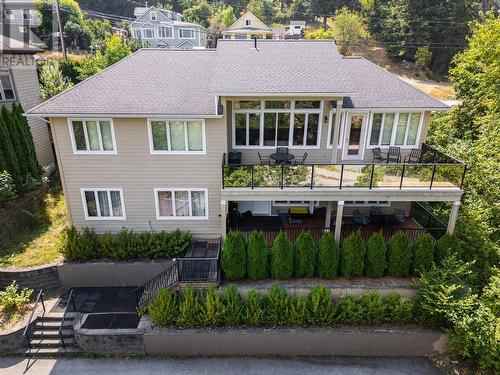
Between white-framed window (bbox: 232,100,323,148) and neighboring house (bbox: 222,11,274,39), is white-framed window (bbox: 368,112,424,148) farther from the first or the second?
neighboring house (bbox: 222,11,274,39)

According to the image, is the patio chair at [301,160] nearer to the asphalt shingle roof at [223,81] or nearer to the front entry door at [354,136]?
the front entry door at [354,136]

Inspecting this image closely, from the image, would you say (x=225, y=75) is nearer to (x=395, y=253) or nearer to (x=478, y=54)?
(x=395, y=253)

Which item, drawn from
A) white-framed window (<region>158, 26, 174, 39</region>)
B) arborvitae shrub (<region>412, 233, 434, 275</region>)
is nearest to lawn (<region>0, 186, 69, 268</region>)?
arborvitae shrub (<region>412, 233, 434, 275</region>)

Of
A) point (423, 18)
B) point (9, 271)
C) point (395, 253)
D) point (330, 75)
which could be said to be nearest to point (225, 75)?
point (330, 75)

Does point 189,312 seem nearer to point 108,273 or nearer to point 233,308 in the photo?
point 233,308

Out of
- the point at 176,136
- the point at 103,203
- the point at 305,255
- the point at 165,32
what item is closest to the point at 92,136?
the point at 103,203

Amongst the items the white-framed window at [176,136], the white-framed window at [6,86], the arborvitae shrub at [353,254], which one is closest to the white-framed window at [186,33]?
the white-framed window at [6,86]
